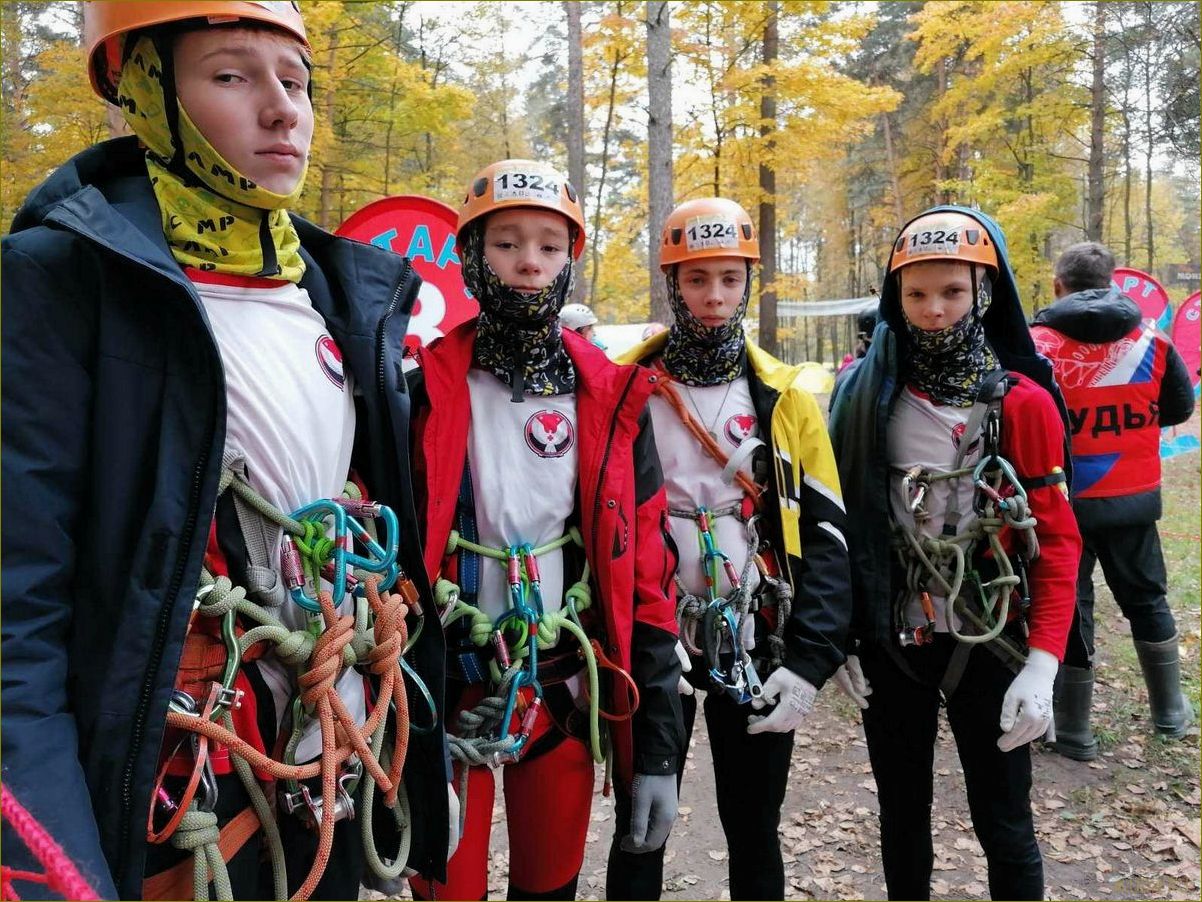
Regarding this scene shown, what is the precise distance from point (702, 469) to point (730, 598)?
0.49 meters

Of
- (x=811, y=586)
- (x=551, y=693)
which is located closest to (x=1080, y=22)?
(x=811, y=586)

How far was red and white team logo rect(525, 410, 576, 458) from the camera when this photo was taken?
91.7 inches

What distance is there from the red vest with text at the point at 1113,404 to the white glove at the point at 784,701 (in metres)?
3.33

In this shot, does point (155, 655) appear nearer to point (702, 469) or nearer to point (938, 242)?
point (702, 469)

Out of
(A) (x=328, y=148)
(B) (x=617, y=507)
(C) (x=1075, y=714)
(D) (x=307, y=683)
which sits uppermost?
(A) (x=328, y=148)

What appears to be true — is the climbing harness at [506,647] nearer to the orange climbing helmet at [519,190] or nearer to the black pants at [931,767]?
the orange climbing helmet at [519,190]

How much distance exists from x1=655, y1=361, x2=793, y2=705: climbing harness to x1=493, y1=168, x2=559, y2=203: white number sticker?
79 centimetres

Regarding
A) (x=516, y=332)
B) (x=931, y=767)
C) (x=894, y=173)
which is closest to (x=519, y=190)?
(x=516, y=332)

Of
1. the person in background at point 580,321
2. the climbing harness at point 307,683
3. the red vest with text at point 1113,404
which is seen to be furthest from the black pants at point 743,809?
the person in background at point 580,321

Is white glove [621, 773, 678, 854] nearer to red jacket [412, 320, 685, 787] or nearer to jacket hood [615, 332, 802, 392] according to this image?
red jacket [412, 320, 685, 787]

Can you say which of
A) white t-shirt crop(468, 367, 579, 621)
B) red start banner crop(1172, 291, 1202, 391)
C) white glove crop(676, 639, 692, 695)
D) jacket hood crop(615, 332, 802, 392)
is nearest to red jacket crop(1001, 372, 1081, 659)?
jacket hood crop(615, 332, 802, 392)

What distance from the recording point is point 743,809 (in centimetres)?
276

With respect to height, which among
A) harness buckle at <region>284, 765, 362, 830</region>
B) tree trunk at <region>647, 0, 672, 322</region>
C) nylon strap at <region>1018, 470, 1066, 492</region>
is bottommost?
harness buckle at <region>284, 765, 362, 830</region>

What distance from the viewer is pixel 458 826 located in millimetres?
2098
